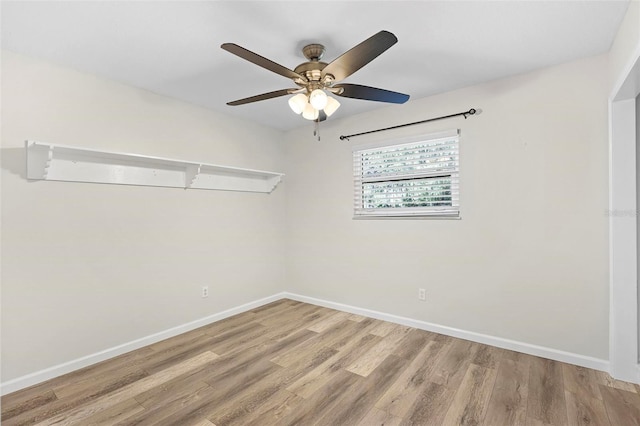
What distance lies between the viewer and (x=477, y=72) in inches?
102

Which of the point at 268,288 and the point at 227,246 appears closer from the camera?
the point at 227,246

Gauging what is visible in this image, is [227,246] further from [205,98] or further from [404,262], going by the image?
[404,262]

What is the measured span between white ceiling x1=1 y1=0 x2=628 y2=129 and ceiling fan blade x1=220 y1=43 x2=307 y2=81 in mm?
314

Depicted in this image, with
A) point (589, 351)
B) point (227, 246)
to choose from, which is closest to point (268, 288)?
point (227, 246)

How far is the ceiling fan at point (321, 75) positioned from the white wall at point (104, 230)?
4.72 ft

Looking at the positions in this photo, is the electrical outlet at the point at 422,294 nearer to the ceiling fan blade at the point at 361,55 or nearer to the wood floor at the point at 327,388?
the wood floor at the point at 327,388

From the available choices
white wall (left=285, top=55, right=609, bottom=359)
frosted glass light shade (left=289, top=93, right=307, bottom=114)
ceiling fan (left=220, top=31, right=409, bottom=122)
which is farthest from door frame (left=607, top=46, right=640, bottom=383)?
frosted glass light shade (left=289, top=93, right=307, bottom=114)

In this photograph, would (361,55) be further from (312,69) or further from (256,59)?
(256,59)

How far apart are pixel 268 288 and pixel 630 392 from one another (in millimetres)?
3559

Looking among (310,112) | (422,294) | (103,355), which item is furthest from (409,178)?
(103,355)

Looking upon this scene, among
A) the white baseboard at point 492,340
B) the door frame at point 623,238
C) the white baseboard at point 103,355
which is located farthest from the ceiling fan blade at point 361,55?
the white baseboard at point 103,355

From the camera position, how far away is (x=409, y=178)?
10.8 ft

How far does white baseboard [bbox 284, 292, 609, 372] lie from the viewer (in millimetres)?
2367

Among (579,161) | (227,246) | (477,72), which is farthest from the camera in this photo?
(227,246)
